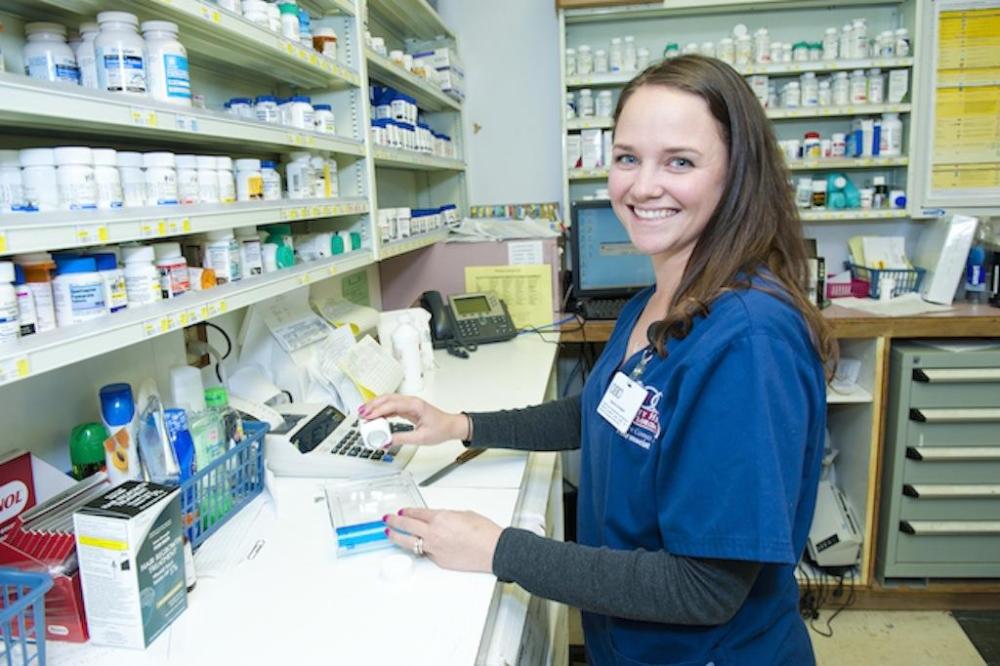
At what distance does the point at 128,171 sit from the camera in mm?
957

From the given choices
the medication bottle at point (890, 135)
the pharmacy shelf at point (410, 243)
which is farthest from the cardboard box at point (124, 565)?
the medication bottle at point (890, 135)

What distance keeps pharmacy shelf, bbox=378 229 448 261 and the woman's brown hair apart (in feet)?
3.73

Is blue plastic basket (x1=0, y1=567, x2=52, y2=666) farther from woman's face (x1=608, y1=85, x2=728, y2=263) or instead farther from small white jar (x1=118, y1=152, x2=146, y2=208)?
woman's face (x1=608, y1=85, x2=728, y2=263)

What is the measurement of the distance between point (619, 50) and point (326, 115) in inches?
64.3

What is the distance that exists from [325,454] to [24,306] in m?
0.59

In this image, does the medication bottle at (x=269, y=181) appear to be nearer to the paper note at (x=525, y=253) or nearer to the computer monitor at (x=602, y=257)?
the paper note at (x=525, y=253)

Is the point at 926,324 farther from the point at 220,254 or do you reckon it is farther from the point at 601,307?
the point at 220,254

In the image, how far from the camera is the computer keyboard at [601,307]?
2529 millimetres

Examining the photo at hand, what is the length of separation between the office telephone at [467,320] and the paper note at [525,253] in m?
0.19

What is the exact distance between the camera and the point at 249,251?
4.30 ft

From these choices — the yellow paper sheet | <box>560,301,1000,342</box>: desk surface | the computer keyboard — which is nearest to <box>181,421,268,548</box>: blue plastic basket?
the yellow paper sheet

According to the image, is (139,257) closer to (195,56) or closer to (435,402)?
(195,56)

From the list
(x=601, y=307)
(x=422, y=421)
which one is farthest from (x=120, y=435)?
(x=601, y=307)

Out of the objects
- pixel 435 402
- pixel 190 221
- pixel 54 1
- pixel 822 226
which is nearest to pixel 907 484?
pixel 822 226
